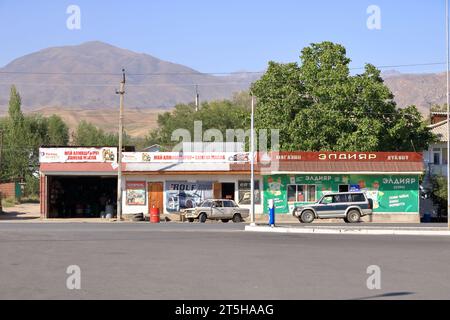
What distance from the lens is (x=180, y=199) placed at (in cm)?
5297

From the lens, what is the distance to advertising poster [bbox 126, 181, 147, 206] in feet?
173

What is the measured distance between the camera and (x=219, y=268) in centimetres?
1761

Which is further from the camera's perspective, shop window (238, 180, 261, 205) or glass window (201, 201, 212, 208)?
shop window (238, 180, 261, 205)

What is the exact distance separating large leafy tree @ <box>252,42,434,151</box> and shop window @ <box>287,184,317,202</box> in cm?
745

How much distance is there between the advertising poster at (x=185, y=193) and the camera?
174 feet

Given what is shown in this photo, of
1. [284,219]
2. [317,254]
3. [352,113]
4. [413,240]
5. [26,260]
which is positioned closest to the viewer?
[26,260]

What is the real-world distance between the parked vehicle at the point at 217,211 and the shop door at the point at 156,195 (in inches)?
236

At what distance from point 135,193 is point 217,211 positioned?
8.34 m

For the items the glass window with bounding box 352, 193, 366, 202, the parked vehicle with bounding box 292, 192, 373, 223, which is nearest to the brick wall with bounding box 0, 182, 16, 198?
the parked vehicle with bounding box 292, 192, 373, 223

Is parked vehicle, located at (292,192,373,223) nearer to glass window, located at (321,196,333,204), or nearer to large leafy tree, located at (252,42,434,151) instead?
glass window, located at (321,196,333,204)

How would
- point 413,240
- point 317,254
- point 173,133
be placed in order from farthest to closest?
point 173,133, point 413,240, point 317,254
